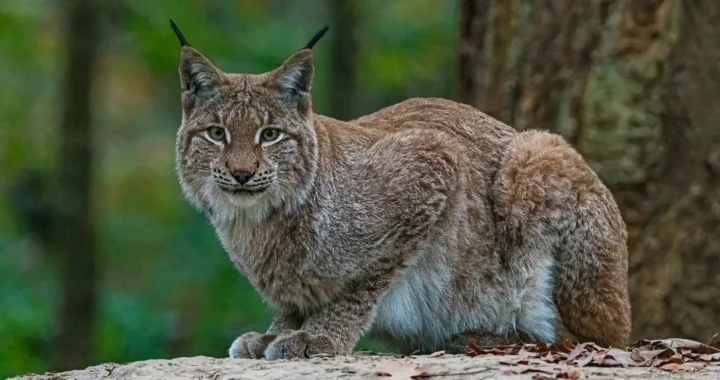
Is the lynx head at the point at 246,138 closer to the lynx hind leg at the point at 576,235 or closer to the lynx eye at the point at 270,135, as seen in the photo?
the lynx eye at the point at 270,135

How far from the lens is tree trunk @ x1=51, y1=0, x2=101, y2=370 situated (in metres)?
10.8

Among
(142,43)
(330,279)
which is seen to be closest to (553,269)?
(330,279)

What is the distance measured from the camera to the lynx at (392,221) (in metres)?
6.12

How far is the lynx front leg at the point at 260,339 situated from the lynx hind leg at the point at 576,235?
4.56ft

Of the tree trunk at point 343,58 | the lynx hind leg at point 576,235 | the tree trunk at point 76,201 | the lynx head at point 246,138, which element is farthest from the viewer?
the tree trunk at point 343,58

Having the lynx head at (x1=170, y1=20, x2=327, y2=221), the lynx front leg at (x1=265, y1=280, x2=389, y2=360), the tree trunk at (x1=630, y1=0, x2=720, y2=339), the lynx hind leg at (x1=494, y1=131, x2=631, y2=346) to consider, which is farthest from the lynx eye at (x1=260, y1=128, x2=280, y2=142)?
the tree trunk at (x1=630, y1=0, x2=720, y2=339)

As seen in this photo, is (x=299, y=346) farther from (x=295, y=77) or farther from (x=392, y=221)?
(x=295, y=77)

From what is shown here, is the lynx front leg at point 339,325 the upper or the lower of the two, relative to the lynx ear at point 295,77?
lower

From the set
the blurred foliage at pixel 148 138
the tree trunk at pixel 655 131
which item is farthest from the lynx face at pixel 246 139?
the blurred foliage at pixel 148 138

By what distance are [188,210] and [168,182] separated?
2.47 ft

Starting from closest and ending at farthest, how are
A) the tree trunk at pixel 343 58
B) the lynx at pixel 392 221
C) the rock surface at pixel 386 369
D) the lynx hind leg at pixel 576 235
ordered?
the rock surface at pixel 386 369 < the lynx at pixel 392 221 < the lynx hind leg at pixel 576 235 < the tree trunk at pixel 343 58

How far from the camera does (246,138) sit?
5988 mm

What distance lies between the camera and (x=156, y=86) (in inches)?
621

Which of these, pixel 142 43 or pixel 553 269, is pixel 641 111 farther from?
pixel 142 43
